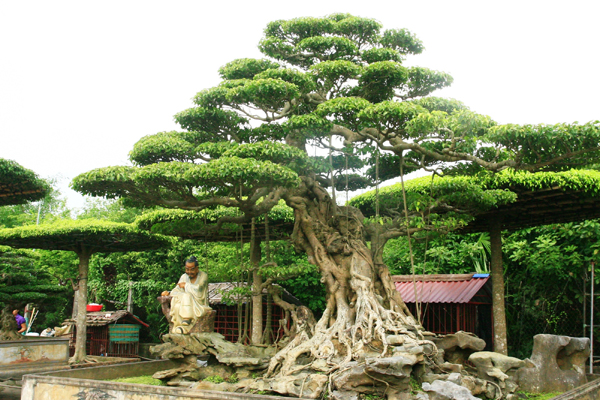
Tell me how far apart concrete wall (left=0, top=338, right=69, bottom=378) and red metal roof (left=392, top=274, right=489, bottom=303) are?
9516mm

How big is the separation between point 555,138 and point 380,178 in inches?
175

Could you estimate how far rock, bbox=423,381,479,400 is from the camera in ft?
21.6

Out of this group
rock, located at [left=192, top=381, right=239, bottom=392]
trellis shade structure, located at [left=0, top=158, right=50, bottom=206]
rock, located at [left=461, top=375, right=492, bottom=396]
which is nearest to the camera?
rock, located at [left=461, top=375, right=492, bottom=396]

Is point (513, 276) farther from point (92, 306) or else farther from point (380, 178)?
point (92, 306)

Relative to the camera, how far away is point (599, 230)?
1266 cm

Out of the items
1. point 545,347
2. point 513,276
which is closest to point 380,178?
point 545,347

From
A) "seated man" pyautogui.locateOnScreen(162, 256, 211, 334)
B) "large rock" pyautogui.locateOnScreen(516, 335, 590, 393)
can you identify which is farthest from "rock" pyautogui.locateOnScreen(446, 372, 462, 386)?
"seated man" pyautogui.locateOnScreen(162, 256, 211, 334)

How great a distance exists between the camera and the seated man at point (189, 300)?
9.77m

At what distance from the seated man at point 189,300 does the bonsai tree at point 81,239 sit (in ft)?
14.8

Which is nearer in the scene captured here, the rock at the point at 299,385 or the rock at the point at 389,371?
the rock at the point at 389,371

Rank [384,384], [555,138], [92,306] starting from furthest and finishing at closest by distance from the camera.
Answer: [92,306], [555,138], [384,384]

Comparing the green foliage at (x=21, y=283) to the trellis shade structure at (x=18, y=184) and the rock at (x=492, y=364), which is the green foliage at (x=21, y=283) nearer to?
the trellis shade structure at (x=18, y=184)

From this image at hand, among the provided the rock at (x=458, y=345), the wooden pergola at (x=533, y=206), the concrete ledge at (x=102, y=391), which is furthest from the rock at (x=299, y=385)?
the wooden pergola at (x=533, y=206)

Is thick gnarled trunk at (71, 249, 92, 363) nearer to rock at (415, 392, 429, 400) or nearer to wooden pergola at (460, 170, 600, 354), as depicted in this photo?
rock at (415, 392, 429, 400)
